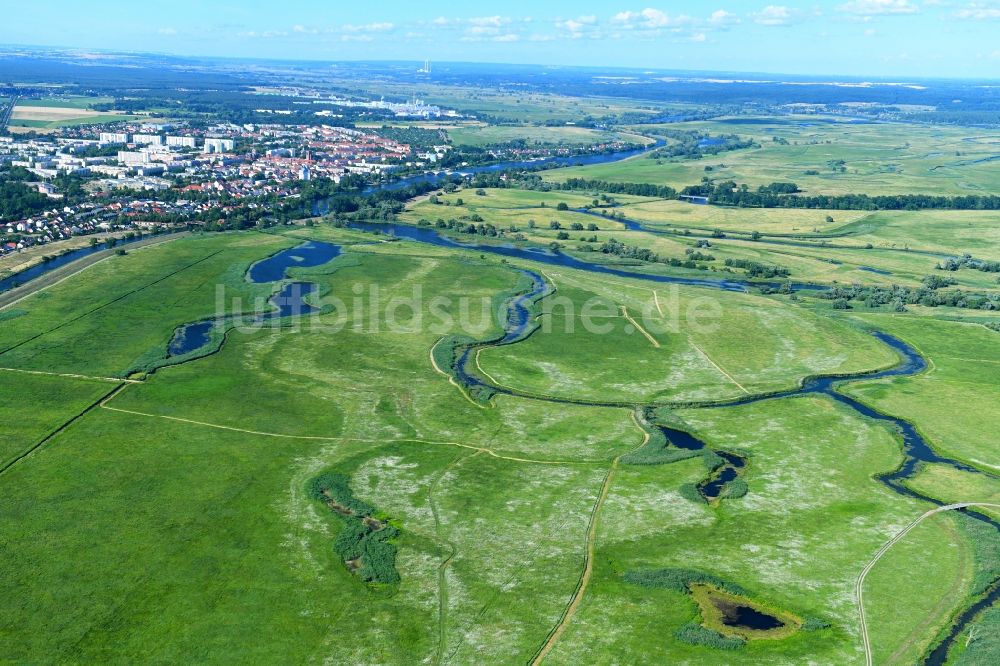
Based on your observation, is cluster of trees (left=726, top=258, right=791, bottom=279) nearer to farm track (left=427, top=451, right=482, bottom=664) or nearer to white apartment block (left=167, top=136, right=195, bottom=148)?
farm track (left=427, top=451, right=482, bottom=664)

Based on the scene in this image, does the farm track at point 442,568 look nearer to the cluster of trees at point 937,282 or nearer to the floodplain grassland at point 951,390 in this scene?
the floodplain grassland at point 951,390

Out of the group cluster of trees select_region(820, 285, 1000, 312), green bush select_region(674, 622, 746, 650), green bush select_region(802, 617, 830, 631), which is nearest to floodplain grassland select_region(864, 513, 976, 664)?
green bush select_region(802, 617, 830, 631)

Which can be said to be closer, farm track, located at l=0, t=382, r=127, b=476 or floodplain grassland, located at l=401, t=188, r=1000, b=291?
farm track, located at l=0, t=382, r=127, b=476

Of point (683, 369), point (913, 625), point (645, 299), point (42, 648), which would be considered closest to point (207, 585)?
point (42, 648)

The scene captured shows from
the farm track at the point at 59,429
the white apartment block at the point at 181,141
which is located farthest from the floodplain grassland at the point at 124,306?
the white apartment block at the point at 181,141

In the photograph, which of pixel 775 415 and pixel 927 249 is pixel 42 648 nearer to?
pixel 775 415

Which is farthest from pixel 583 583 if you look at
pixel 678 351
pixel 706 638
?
pixel 678 351
